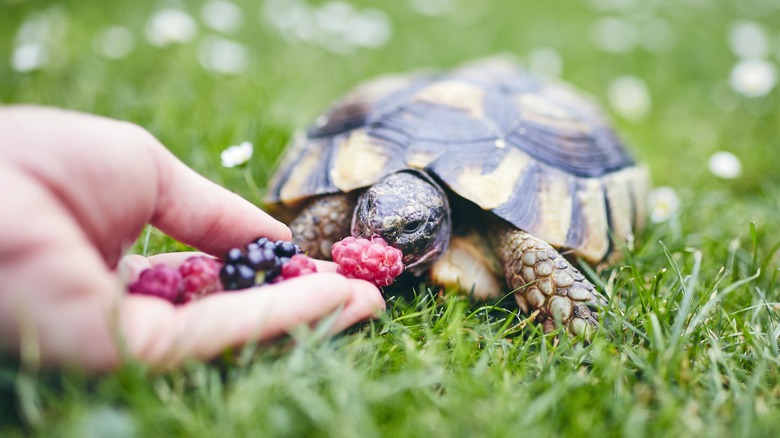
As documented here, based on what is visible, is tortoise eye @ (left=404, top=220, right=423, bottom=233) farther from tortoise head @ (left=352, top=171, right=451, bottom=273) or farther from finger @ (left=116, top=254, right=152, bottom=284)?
finger @ (left=116, top=254, right=152, bottom=284)

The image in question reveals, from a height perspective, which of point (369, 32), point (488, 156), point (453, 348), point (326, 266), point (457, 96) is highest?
point (457, 96)

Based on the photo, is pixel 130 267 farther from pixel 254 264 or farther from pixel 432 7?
pixel 432 7

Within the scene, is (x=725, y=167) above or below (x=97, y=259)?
below

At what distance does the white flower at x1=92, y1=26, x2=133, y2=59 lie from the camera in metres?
4.02

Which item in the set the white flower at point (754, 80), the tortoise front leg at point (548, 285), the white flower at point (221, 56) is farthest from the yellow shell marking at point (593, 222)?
the white flower at point (221, 56)

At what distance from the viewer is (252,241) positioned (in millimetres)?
1776

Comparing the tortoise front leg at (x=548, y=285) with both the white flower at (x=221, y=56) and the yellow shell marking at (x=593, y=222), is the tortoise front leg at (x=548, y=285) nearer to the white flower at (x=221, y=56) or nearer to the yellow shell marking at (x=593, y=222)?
the yellow shell marking at (x=593, y=222)

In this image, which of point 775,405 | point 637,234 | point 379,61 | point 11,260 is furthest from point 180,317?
point 379,61

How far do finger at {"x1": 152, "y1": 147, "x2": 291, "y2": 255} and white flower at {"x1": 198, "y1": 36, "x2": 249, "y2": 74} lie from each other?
8.49ft

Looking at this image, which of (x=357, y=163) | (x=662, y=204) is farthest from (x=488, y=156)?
(x=662, y=204)

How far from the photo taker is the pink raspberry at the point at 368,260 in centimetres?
182

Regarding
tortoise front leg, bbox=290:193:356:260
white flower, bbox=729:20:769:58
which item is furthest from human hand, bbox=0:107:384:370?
white flower, bbox=729:20:769:58

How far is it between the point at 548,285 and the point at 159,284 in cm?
117

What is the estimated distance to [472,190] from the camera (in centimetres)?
214
